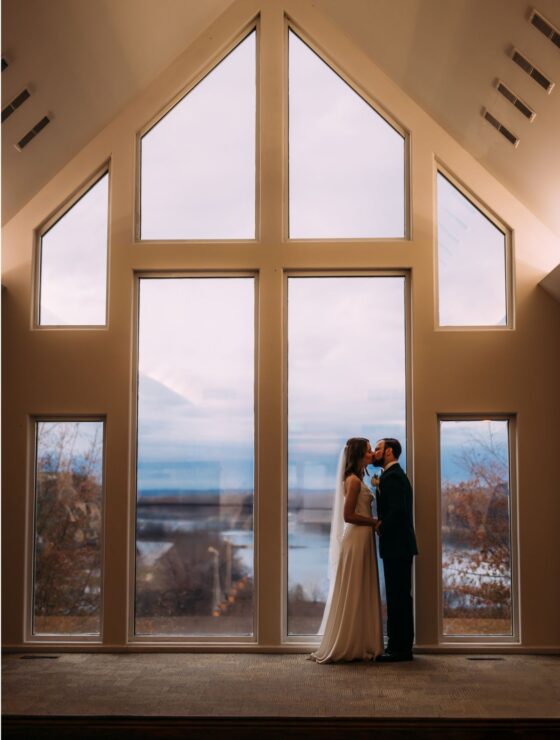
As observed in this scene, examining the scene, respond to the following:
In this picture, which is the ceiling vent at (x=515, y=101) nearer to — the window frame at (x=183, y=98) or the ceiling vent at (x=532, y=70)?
the ceiling vent at (x=532, y=70)

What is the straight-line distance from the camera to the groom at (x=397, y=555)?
18.9 feet

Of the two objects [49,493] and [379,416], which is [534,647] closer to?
[379,416]

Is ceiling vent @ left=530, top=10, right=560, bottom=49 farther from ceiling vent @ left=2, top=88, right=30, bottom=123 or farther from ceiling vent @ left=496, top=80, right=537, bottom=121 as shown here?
ceiling vent @ left=2, top=88, right=30, bottom=123

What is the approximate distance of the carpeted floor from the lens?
452cm

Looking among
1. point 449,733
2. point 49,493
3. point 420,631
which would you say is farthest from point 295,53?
point 449,733

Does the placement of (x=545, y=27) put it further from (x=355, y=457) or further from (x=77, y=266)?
(x=77, y=266)

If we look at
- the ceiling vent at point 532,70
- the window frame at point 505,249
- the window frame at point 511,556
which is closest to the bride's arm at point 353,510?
the window frame at point 511,556

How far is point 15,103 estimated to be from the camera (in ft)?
17.3

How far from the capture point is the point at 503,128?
562 cm

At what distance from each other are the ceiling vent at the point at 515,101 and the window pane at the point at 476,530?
227 centimetres

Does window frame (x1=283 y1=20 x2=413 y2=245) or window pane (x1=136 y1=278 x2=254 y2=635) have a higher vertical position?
window frame (x1=283 y1=20 x2=413 y2=245)

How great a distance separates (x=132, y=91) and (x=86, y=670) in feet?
13.8

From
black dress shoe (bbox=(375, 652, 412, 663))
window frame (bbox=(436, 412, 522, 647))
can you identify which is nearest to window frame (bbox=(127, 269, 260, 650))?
black dress shoe (bbox=(375, 652, 412, 663))

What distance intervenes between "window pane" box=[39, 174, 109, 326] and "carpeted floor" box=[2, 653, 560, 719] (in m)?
2.54
